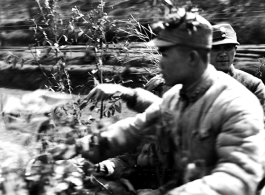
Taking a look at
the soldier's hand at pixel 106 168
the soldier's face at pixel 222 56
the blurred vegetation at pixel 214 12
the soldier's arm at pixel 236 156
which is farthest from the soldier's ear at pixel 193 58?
the blurred vegetation at pixel 214 12

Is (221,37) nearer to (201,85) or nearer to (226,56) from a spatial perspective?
(226,56)

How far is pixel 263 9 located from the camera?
6.33m

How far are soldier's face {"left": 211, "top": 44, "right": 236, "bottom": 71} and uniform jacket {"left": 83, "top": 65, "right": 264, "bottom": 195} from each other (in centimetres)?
207

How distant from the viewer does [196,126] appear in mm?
2180

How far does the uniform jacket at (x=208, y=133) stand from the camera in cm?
179

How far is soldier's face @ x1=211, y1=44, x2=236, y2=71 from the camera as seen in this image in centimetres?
446

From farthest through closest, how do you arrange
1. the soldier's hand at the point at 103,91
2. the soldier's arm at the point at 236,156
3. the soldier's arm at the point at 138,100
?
the soldier's arm at the point at 138,100, the soldier's hand at the point at 103,91, the soldier's arm at the point at 236,156

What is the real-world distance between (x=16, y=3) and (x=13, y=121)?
5903mm

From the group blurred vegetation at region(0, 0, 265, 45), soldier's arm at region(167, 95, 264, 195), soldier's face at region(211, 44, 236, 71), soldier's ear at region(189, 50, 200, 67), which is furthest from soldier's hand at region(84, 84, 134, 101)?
blurred vegetation at region(0, 0, 265, 45)

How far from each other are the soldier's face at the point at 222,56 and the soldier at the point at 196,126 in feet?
6.82

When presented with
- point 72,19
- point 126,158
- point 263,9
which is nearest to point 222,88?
point 126,158

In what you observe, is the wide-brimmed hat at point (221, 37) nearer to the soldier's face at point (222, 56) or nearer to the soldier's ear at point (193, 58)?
the soldier's face at point (222, 56)

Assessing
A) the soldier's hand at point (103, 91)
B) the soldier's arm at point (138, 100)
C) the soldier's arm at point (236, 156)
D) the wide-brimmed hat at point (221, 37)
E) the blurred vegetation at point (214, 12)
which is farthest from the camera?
the blurred vegetation at point (214, 12)

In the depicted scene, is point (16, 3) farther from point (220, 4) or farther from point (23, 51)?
point (220, 4)
